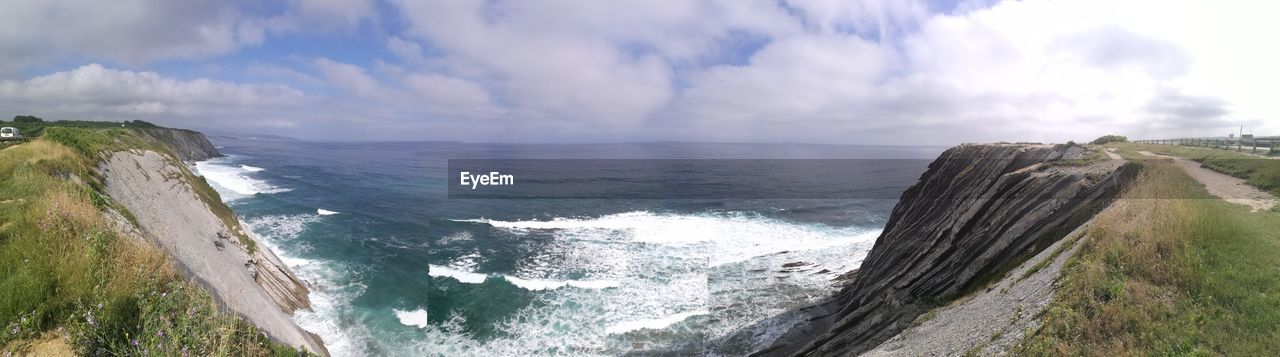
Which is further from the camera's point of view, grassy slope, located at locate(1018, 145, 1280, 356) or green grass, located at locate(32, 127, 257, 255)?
green grass, located at locate(32, 127, 257, 255)

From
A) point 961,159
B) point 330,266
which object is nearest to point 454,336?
point 330,266

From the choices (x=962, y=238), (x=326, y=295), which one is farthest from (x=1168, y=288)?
(x=326, y=295)

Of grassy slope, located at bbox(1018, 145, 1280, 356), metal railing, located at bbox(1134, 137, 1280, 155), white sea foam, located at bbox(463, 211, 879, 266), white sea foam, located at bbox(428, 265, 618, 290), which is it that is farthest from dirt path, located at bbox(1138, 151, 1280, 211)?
white sea foam, located at bbox(428, 265, 618, 290)

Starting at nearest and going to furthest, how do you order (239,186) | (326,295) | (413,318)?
1. (413,318)
2. (326,295)
3. (239,186)

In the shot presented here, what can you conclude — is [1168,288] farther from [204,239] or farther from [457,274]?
[457,274]

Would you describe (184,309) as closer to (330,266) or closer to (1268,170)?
(330,266)

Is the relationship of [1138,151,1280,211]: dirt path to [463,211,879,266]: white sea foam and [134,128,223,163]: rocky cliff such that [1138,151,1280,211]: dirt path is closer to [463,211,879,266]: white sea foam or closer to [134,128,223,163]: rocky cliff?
[463,211,879,266]: white sea foam
